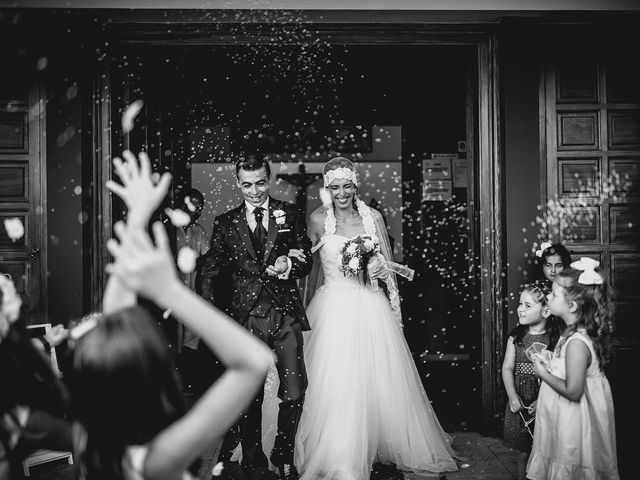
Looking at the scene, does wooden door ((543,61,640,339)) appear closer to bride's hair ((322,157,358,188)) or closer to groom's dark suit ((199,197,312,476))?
bride's hair ((322,157,358,188))

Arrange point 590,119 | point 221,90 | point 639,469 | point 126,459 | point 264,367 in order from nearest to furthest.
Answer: point 264,367 < point 126,459 < point 639,469 < point 590,119 < point 221,90

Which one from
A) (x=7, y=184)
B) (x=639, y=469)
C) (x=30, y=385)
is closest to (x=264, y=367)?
(x=30, y=385)

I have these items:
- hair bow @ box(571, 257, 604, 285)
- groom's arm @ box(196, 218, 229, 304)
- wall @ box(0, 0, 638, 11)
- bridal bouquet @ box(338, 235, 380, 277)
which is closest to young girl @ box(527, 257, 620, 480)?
hair bow @ box(571, 257, 604, 285)

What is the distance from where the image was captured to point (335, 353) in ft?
14.6

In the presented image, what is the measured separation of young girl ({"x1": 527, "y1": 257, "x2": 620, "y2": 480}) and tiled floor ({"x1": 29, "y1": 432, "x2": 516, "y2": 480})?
74 cm

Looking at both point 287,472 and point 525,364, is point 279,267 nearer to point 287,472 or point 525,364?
point 287,472

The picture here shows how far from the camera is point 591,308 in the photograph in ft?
11.2

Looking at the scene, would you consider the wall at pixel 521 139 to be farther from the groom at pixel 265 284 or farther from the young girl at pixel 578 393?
the groom at pixel 265 284

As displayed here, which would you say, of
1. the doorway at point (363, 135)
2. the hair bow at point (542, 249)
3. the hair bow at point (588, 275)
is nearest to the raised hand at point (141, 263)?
the hair bow at point (588, 275)

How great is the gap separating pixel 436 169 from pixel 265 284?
489 centimetres

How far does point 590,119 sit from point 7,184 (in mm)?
4494

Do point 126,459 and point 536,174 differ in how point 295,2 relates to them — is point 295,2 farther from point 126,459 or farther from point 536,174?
point 126,459

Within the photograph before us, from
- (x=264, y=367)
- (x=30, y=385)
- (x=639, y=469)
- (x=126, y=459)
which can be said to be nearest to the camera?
(x=264, y=367)

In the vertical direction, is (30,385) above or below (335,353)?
above
